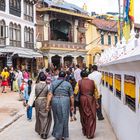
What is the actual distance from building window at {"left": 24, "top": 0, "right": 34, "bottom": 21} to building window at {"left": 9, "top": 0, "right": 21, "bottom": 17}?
1.91 metres

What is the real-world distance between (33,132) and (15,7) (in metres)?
26.9

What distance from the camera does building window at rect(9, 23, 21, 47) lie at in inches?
1416

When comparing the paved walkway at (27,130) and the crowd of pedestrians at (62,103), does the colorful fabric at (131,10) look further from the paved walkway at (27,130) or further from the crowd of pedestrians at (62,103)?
the crowd of pedestrians at (62,103)

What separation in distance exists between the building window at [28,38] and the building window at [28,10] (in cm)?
115

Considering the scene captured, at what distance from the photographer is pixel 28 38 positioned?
1608 inches

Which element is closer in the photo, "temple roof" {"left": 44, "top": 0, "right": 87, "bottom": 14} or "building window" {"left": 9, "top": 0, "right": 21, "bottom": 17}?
"building window" {"left": 9, "top": 0, "right": 21, "bottom": 17}

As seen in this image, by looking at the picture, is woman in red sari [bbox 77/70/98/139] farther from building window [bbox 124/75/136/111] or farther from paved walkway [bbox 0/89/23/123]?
paved walkway [bbox 0/89/23/123]

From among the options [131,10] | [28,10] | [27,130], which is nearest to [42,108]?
[27,130]

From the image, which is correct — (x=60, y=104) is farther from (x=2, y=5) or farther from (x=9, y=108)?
(x=2, y=5)

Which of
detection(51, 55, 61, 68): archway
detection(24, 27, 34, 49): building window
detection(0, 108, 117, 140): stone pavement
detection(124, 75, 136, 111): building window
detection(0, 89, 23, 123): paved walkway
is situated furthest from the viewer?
detection(51, 55, 61, 68): archway

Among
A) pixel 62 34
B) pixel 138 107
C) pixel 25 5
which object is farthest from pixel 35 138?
pixel 62 34

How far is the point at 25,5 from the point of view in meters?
40.4

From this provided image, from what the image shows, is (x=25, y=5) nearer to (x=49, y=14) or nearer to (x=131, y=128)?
(x=49, y=14)

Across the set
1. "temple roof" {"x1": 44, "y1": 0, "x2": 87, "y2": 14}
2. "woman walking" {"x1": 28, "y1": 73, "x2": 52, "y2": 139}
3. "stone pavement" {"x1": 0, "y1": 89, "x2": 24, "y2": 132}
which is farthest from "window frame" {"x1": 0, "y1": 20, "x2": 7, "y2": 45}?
"woman walking" {"x1": 28, "y1": 73, "x2": 52, "y2": 139}
